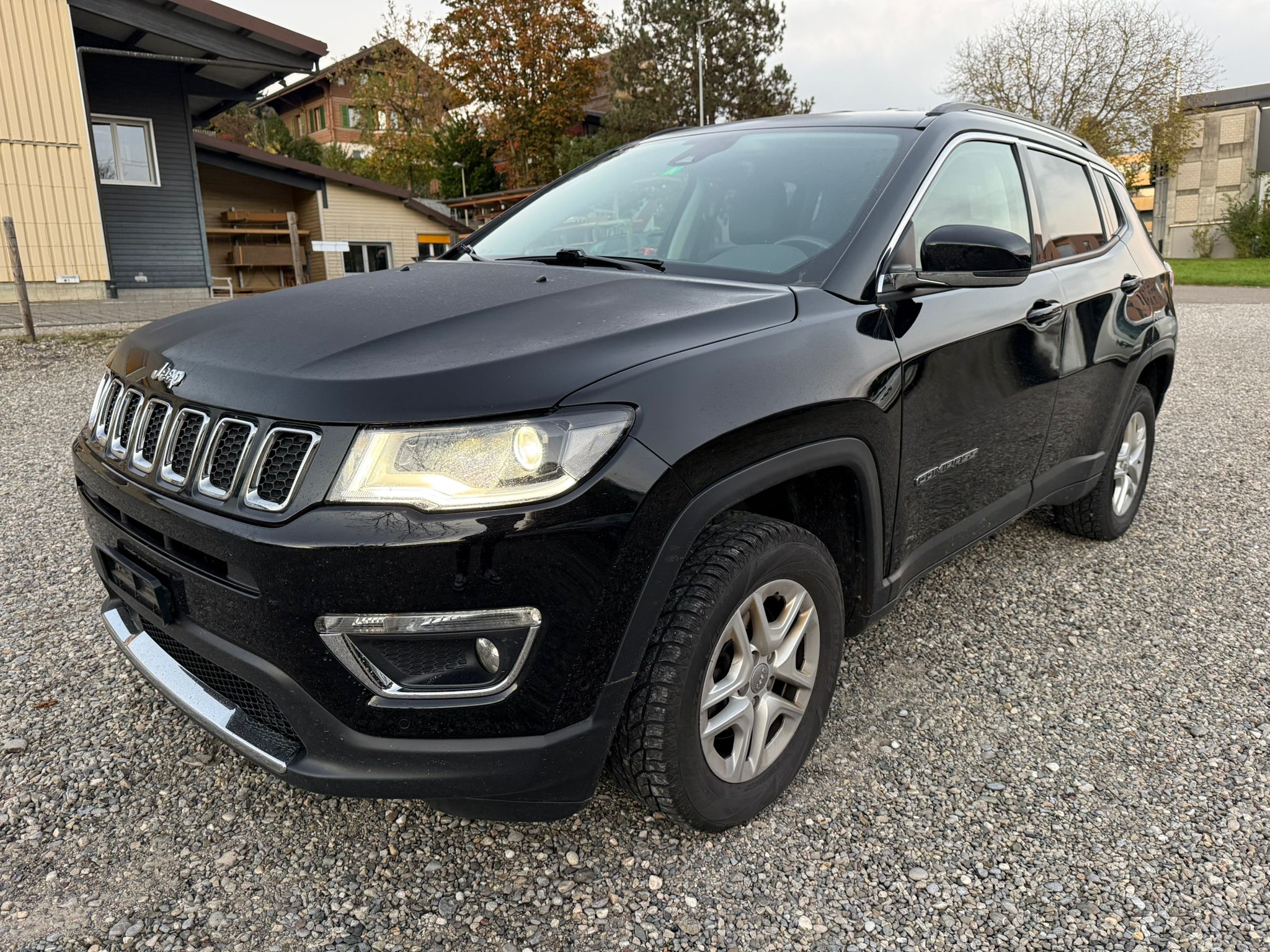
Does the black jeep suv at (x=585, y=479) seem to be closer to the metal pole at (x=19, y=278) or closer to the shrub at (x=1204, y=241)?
the metal pole at (x=19, y=278)

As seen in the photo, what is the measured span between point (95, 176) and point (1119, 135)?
2916 cm

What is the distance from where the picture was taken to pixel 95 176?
47.4 ft

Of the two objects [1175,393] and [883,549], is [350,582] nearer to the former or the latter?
[883,549]

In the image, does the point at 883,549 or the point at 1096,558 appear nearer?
the point at 883,549

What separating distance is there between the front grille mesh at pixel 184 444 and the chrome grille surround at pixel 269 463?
0.23 m

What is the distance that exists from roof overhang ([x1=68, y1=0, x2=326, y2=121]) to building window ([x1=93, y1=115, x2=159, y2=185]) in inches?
53.0

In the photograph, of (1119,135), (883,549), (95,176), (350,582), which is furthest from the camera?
(1119,135)

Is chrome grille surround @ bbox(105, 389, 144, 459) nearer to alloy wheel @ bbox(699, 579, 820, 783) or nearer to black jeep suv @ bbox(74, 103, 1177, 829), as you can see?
black jeep suv @ bbox(74, 103, 1177, 829)

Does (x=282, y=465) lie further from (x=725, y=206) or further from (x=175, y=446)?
(x=725, y=206)

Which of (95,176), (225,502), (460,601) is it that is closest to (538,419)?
(460,601)

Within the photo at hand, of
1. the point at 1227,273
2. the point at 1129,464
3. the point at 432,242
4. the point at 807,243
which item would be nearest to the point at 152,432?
the point at 807,243

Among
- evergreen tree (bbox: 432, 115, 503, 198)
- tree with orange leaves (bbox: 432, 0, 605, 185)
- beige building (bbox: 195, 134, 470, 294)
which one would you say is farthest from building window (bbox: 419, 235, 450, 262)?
tree with orange leaves (bbox: 432, 0, 605, 185)

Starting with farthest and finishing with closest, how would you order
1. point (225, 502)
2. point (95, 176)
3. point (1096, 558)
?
point (95, 176) → point (1096, 558) → point (225, 502)

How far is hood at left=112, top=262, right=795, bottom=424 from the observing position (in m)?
1.69
